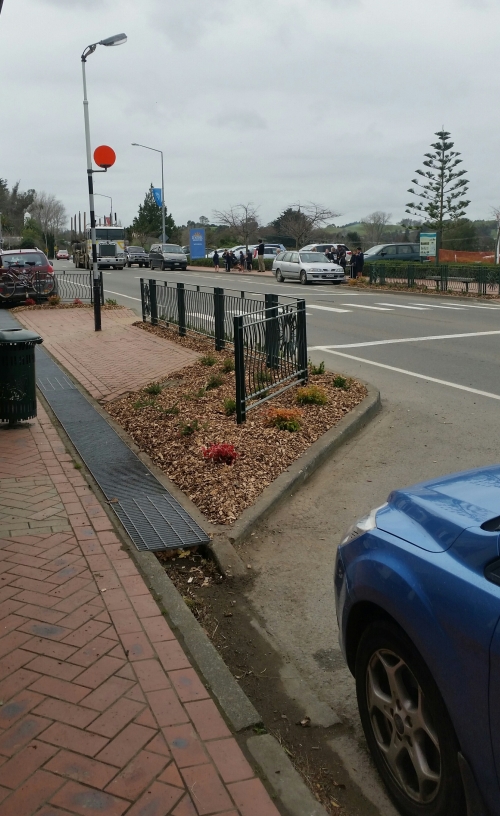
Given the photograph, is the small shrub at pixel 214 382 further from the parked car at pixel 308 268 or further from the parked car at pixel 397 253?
the parked car at pixel 397 253

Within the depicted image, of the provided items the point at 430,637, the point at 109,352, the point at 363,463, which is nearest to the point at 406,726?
the point at 430,637

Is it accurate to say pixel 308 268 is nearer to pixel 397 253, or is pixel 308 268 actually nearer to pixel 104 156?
pixel 397 253

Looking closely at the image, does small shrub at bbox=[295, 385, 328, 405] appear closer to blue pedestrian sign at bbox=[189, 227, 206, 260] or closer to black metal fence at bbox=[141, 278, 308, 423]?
black metal fence at bbox=[141, 278, 308, 423]

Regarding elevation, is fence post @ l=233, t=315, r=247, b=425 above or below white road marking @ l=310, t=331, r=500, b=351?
above

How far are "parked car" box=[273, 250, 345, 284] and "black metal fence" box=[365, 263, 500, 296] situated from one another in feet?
7.13

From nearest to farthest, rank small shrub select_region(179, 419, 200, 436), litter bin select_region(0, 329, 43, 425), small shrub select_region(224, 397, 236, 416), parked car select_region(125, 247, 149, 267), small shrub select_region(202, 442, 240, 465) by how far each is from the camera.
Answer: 1. small shrub select_region(202, 442, 240, 465)
2. small shrub select_region(179, 419, 200, 436)
3. litter bin select_region(0, 329, 43, 425)
4. small shrub select_region(224, 397, 236, 416)
5. parked car select_region(125, 247, 149, 267)

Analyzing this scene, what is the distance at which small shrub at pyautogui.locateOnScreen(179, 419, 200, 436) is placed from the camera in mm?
7176

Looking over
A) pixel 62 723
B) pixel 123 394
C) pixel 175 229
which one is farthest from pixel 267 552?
pixel 175 229

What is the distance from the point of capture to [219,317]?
12492mm

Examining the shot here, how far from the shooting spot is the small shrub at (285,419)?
7246 mm

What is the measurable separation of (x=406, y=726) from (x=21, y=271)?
75.3ft

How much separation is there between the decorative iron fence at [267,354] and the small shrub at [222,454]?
3.90 feet

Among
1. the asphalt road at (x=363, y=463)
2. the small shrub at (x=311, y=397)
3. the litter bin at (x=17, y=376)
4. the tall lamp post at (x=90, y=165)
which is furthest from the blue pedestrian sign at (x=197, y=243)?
the litter bin at (x=17, y=376)

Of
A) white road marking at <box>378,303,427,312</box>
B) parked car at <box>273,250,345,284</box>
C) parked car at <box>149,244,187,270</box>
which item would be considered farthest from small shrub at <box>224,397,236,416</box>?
parked car at <box>149,244,187,270</box>
